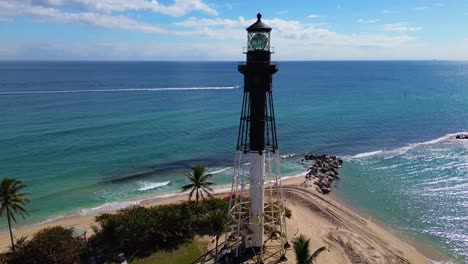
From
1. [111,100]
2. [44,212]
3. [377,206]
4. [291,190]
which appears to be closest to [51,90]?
[111,100]

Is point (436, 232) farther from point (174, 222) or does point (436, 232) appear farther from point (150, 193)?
point (150, 193)

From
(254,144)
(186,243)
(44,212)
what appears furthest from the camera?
(44,212)

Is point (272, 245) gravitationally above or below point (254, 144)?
below

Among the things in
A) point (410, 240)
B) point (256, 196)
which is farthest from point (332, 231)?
point (256, 196)

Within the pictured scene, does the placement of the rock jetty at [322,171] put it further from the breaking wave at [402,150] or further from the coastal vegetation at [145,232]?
the coastal vegetation at [145,232]

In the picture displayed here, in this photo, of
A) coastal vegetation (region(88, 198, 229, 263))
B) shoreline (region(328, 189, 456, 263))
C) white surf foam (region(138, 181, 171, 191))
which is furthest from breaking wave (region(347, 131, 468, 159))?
coastal vegetation (region(88, 198, 229, 263))

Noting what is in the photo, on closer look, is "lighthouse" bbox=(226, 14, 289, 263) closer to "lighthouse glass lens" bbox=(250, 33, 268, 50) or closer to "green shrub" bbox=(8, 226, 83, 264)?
"lighthouse glass lens" bbox=(250, 33, 268, 50)
